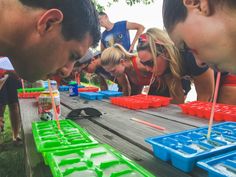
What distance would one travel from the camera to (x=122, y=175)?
597mm

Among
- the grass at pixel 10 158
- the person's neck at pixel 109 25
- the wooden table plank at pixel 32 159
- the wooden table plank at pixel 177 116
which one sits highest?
the person's neck at pixel 109 25

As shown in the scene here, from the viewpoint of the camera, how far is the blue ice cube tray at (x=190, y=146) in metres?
0.70

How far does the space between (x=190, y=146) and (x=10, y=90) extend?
2881 millimetres


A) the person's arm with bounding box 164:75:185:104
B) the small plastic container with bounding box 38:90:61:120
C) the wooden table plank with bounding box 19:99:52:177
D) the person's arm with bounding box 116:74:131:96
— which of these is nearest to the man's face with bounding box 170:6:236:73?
the wooden table plank with bounding box 19:99:52:177

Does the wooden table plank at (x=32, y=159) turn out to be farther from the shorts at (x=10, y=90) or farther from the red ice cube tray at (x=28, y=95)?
the shorts at (x=10, y=90)

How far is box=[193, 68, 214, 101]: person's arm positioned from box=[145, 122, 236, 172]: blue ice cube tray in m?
1.08

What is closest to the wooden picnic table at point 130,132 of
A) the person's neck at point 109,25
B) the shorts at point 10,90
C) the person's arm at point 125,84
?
the person's arm at point 125,84

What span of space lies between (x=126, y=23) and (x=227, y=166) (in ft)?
10.6

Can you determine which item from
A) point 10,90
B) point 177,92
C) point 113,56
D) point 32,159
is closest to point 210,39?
point 32,159

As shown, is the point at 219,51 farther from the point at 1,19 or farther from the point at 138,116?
the point at 138,116

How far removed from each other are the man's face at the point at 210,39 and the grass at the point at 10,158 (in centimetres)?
202

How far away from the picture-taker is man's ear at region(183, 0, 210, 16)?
547mm

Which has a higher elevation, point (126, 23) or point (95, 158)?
point (126, 23)

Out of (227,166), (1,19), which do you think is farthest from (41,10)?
(227,166)
